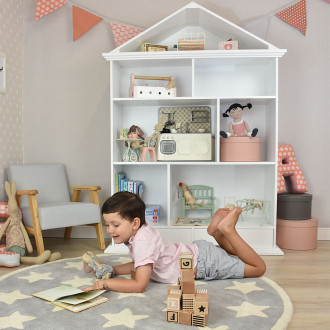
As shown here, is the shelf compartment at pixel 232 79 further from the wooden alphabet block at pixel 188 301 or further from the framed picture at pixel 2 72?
the wooden alphabet block at pixel 188 301

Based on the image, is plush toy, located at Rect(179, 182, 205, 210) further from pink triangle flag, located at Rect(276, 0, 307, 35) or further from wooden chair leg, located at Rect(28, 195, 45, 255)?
pink triangle flag, located at Rect(276, 0, 307, 35)

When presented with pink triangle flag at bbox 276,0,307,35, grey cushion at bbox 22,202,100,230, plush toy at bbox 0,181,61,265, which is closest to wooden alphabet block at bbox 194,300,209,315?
plush toy at bbox 0,181,61,265

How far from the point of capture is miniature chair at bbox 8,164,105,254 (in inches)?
107

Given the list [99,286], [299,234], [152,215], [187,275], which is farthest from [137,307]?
[299,234]

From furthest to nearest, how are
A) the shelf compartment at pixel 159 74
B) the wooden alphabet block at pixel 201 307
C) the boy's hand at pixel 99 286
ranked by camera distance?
the shelf compartment at pixel 159 74 → the boy's hand at pixel 99 286 → the wooden alphabet block at pixel 201 307

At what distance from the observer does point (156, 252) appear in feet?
6.39

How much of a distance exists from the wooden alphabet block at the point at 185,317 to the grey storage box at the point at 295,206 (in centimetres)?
168

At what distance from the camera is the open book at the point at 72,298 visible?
5.70ft

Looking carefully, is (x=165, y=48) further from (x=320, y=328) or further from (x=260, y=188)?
(x=320, y=328)

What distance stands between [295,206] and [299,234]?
202mm

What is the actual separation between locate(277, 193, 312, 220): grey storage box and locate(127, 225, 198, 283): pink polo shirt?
114 cm

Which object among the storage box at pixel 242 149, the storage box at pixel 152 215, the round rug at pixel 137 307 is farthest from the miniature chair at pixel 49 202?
the storage box at pixel 242 149

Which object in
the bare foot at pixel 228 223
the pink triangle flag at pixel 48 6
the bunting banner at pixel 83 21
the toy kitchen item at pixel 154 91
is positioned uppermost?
the pink triangle flag at pixel 48 6

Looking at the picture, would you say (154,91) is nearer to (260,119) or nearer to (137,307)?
(260,119)
